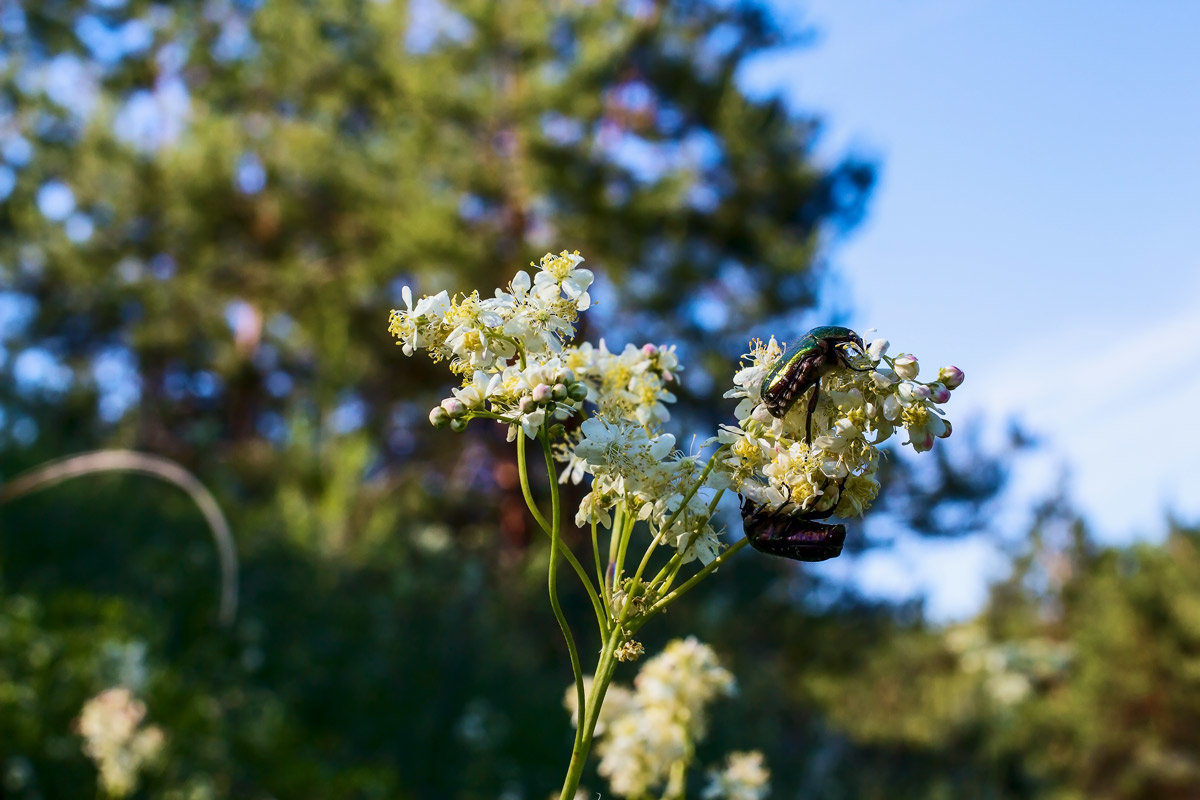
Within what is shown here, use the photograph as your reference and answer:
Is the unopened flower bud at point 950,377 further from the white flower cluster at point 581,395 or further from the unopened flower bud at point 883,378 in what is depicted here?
the white flower cluster at point 581,395

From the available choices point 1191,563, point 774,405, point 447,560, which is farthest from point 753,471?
point 1191,563

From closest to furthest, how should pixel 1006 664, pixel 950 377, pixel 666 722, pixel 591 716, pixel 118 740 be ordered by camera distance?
pixel 591 716 → pixel 950 377 → pixel 666 722 → pixel 118 740 → pixel 1006 664

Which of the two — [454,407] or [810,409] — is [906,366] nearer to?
[810,409]

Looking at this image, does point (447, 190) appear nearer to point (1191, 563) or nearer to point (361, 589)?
point (361, 589)

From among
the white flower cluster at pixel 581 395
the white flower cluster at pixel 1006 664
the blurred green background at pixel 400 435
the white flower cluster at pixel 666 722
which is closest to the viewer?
the white flower cluster at pixel 581 395

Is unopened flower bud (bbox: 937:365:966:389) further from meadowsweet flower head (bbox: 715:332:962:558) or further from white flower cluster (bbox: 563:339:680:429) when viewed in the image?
white flower cluster (bbox: 563:339:680:429)

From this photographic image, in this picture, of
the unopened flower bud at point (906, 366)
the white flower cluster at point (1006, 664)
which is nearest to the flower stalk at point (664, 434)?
the unopened flower bud at point (906, 366)

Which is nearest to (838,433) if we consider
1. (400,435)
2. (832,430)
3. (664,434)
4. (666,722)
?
(832,430)
